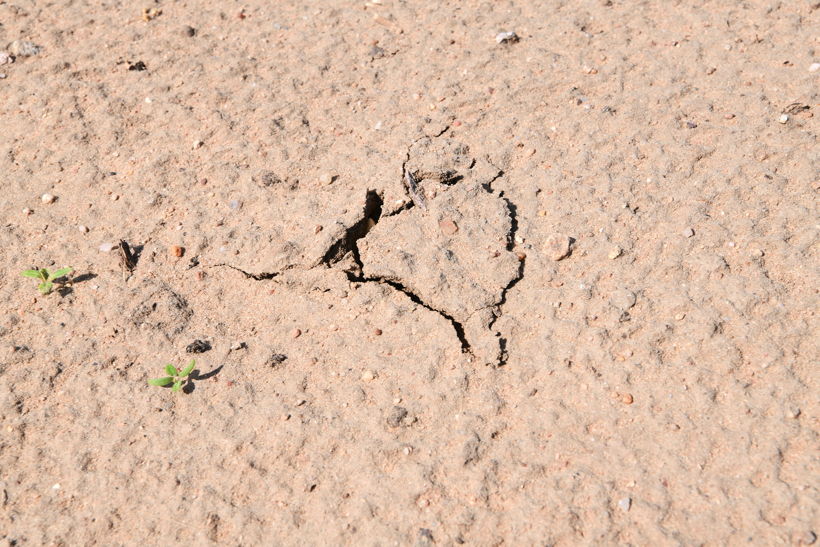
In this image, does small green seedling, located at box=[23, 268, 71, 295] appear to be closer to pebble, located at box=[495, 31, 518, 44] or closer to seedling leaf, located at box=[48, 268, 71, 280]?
Result: seedling leaf, located at box=[48, 268, 71, 280]

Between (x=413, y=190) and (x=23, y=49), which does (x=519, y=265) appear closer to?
(x=413, y=190)

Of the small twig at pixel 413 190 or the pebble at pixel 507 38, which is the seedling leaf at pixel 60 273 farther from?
the pebble at pixel 507 38

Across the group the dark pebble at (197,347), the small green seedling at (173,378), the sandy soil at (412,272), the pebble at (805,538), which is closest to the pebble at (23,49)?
the sandy soil at (412,272)

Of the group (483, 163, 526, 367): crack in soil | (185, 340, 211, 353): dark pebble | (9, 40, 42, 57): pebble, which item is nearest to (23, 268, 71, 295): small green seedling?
(185, 340, 211, 353): dark pebble

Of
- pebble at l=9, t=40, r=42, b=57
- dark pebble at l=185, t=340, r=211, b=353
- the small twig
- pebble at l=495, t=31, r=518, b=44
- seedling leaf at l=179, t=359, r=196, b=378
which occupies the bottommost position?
dark pebble at l=185, t=340, r=211, b=353

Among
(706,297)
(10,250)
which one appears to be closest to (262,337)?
(10,250)

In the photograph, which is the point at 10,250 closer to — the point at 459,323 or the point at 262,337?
the point at 262,337

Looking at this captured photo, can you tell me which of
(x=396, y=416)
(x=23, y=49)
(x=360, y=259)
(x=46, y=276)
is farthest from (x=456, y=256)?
(x=23, y=49)
